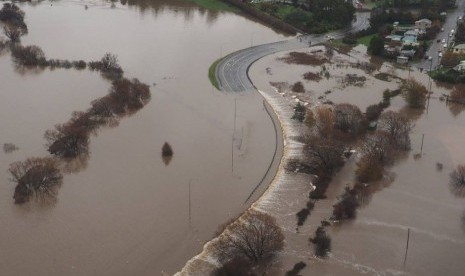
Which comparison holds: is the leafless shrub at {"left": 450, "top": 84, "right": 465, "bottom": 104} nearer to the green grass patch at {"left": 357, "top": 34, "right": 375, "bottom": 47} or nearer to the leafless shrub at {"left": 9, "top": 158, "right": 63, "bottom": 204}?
the green grass patch at {"left": 357, "top": 34, "right": 375, "bottom": 47}

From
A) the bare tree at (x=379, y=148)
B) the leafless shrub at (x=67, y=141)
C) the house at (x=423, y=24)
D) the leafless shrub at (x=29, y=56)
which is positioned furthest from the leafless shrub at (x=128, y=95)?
the house at (x=423, y=24)

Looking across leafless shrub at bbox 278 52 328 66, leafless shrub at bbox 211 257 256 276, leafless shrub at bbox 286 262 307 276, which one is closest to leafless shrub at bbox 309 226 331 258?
leafless shrub at bbox 286 262 307 276

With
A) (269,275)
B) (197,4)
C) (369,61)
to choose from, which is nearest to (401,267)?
(269,275)

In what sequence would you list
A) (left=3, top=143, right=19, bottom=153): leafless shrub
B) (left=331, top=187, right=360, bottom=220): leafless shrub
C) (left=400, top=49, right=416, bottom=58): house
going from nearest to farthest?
(left=331, top=187, right=360, bottom=220): leafless shrub → (left=3, top=143, right=19, bottom=153): leafless shrub → (left=400, top=49, right=416, bottom=58): house

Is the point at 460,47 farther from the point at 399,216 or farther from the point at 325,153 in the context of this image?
the point at 399,216

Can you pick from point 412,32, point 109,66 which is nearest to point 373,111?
point 109,66

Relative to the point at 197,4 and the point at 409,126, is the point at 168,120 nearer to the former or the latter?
the point at 409,126
